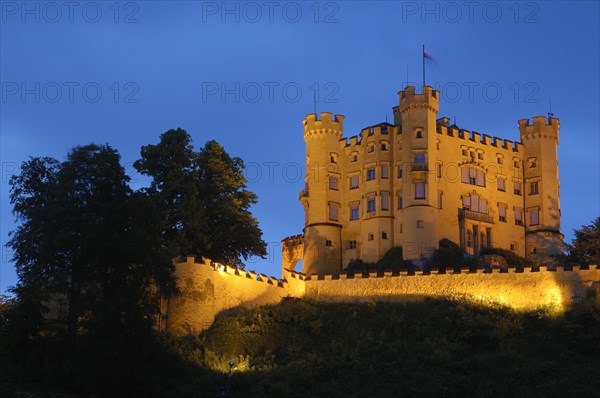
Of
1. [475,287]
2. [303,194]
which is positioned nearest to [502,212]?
[303,194]

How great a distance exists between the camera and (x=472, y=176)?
86.0m

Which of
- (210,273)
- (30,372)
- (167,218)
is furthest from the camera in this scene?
(167,218)

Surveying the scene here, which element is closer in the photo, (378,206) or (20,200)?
(20,200)

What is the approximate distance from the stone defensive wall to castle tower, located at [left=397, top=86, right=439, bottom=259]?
49.3 ft

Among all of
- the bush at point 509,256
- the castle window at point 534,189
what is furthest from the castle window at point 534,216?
the bush at point 509,256

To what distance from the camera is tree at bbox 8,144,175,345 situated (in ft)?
171

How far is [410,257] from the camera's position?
8025 cm

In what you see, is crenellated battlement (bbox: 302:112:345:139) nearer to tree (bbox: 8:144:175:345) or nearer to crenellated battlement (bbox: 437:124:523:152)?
crenellated battlement (bbox: 437:124:523:152)

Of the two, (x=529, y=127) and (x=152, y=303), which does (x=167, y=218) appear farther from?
(x=529, y=127)

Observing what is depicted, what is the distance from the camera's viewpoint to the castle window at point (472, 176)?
8544cm

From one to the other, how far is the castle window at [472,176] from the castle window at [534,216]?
5.14 meters

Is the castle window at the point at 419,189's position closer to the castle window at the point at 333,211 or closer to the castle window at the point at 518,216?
the castle window at the point at 333,211

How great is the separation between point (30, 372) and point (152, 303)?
693 cm

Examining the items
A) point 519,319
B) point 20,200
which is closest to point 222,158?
point 20,200
